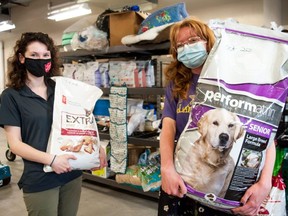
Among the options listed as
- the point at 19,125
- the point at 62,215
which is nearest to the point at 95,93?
the point at 19,125

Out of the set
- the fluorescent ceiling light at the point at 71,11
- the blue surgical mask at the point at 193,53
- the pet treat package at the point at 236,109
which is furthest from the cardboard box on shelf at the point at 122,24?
the fluorescent ceiling light at the point at 71,11

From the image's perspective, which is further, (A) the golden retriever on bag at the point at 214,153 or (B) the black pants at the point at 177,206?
(B) the black pants at the point at 177,206

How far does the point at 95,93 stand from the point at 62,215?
751 mm

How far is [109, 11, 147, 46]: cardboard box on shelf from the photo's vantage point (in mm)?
3029

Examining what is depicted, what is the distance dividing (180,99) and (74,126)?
66 cm

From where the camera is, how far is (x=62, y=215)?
5.36ft

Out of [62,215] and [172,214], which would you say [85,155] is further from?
[172,214]

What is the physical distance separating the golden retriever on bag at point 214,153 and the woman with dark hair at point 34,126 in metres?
0.78

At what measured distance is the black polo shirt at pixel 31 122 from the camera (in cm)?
142

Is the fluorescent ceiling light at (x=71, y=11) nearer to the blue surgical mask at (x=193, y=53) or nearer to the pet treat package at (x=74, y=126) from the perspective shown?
the pet treat package at (x=74, y=126)

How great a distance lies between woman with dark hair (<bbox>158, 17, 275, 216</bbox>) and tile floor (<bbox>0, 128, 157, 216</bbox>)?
6.22 feet

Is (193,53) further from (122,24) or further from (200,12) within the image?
(200,12)

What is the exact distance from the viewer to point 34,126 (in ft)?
4.81

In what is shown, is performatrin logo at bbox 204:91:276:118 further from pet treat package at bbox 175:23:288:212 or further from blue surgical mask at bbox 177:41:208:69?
blue surgical mask at bbox 177:41:208:69
